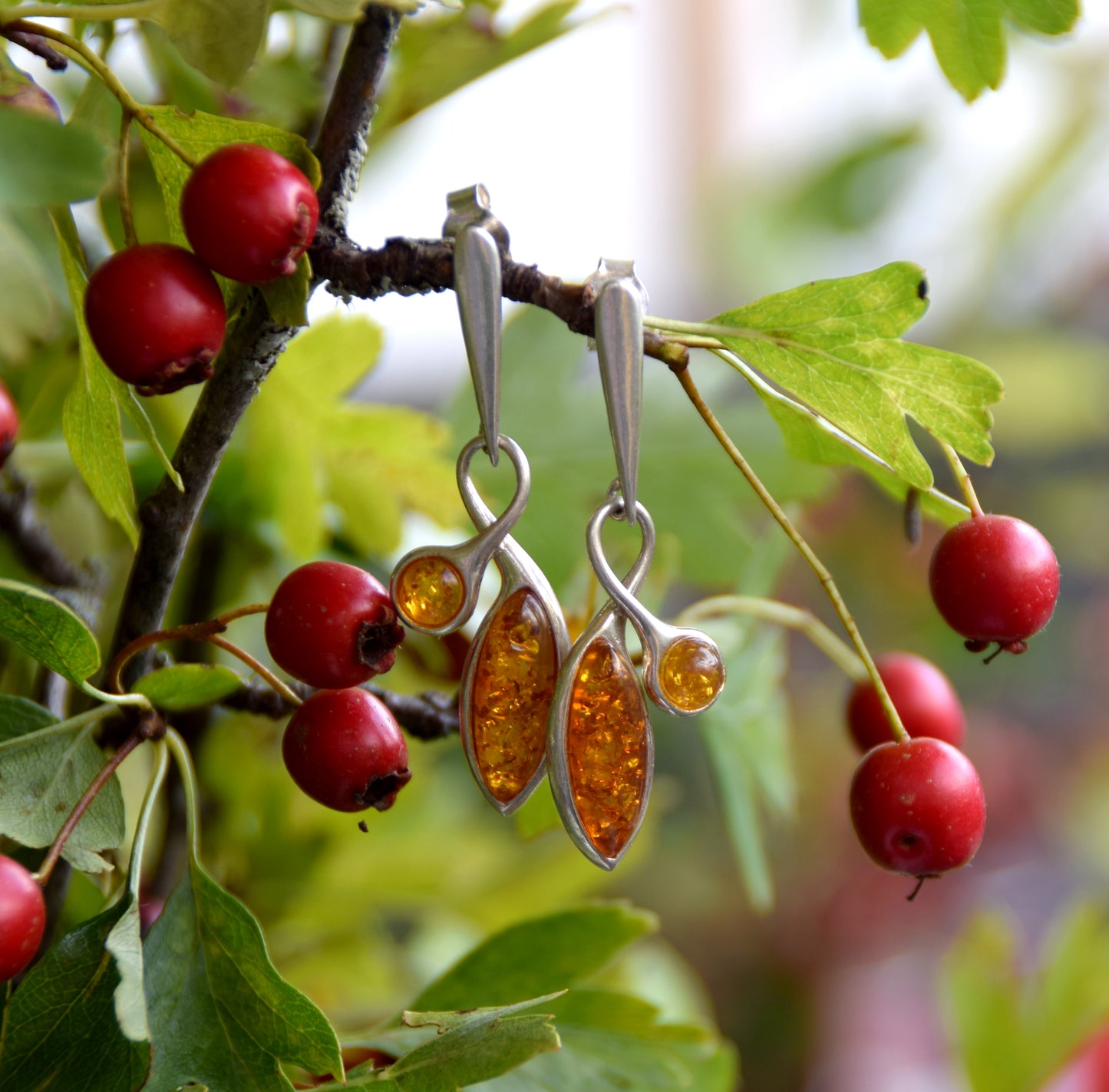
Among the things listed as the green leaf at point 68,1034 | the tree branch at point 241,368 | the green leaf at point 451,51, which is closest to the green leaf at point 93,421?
the tree branch at point 241,368

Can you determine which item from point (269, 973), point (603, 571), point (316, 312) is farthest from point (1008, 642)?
point (316, 312)

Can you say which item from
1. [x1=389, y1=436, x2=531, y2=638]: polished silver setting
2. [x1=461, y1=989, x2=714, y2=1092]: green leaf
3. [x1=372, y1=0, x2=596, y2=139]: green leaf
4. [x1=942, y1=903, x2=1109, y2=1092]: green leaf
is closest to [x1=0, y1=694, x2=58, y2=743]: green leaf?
[x1=389, y1=436, x2=531, y2=638]: polished silver setting

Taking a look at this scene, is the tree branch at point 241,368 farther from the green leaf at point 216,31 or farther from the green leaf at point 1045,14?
the green leaf at point 1045,14

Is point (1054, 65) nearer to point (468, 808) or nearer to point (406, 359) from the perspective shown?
point (406, 359)

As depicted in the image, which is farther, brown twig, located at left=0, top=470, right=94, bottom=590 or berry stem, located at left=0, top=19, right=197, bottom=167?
brown twig, located at left=0, top=470, right=94, bottom=590

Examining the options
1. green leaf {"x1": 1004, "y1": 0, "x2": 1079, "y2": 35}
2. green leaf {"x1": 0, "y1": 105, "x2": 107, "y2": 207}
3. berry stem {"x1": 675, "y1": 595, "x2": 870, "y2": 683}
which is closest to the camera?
green leaf {"x1": 0, "y1": 105, "x2": 107, "y2": 207}

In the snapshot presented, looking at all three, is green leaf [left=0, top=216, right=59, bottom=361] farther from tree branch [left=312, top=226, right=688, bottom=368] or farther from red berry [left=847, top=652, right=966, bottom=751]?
red berry [left=847, top=652, right=966, bottom=751]
